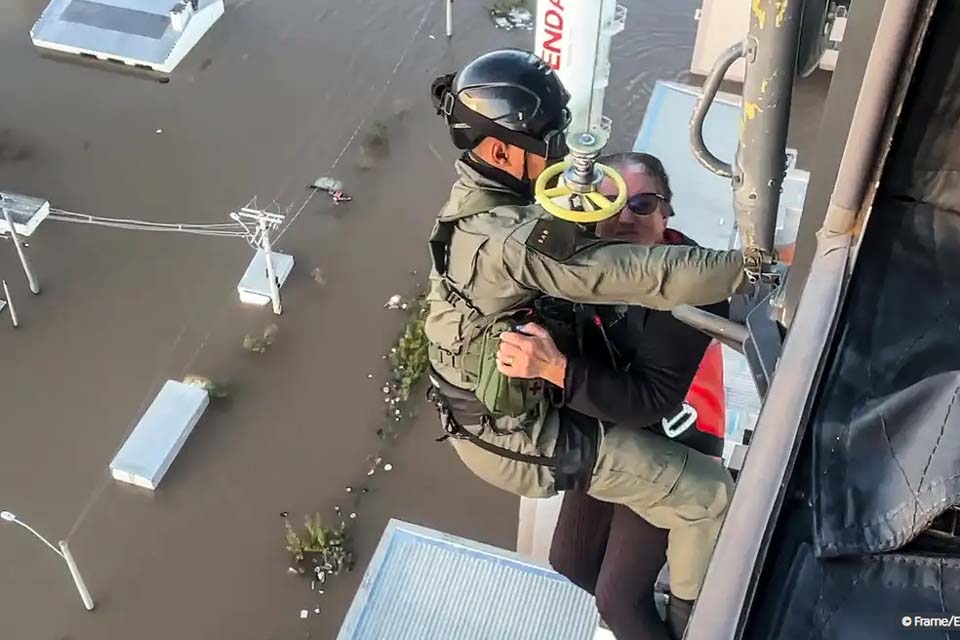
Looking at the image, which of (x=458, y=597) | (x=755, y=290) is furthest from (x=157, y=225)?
(x=755, y=290)

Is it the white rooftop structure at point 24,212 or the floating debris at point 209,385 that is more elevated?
the white rooftop structure at point 24,212

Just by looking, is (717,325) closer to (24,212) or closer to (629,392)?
(629,392)

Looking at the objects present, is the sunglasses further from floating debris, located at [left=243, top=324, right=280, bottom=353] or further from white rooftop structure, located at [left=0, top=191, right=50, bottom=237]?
white rooftop structure, located at [left=0, top=191, right=50, bottom=237]

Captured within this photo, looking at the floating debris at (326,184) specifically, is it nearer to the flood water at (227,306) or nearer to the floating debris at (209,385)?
the flood water at (227,306)

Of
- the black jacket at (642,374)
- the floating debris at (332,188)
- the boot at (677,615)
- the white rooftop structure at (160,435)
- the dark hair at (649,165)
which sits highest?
the dark hair at (649,165)

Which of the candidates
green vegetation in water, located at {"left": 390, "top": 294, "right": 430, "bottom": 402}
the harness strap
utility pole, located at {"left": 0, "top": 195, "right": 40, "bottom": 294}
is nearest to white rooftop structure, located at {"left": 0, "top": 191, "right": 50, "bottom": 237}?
utility pole, located at {"left": 0, "top": 195, "right": 40, "bottom": 294}

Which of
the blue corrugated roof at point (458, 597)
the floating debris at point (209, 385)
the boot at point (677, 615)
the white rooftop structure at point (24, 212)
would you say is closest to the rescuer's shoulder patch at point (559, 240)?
the boot at point (677, 615)

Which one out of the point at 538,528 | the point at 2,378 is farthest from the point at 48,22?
the point at 538,528
